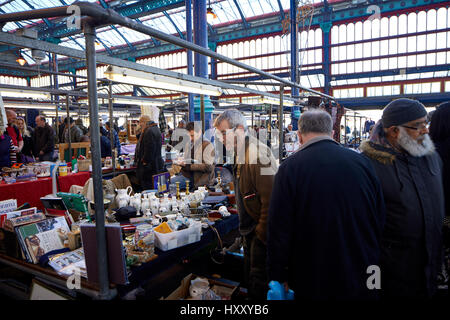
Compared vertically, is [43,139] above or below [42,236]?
above

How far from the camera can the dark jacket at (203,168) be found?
13.9 ft

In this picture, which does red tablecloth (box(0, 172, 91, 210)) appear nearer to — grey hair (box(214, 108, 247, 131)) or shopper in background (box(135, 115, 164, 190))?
shopper in background (box(135, 115, 164, 190))

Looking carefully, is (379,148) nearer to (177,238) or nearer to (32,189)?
(177,238)

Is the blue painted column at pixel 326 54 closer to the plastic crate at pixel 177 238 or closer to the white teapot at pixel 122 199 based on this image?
the white teapot at pixel 122 199

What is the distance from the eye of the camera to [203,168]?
13.8 ft

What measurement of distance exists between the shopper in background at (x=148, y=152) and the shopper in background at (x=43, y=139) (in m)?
3.00

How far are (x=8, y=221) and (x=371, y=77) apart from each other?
774 inches

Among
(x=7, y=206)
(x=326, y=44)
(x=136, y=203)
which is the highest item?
(x=326, y=44)

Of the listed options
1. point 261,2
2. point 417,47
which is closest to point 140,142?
point 261,2

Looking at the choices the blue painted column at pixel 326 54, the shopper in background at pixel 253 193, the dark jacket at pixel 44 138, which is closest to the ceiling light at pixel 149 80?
the shopper in background at pixel 253 193

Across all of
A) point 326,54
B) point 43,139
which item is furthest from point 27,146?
point 326,54

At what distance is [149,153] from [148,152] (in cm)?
2

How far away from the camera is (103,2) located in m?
16.0

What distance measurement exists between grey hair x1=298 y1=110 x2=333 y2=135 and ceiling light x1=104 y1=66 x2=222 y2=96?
1.60 m
